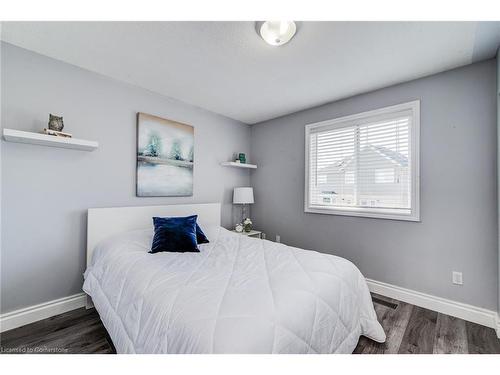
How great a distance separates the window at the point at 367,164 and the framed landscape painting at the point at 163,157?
1.70 meters

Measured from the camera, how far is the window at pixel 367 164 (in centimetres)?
240

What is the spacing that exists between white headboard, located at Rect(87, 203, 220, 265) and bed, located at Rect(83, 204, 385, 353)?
0.05ft

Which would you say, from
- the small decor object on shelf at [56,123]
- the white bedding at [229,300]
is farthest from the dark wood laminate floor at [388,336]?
the small decor object on shelf at [56,123]

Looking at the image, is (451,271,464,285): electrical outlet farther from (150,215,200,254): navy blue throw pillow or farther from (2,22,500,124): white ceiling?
(150,215,200,254): navy blue throw pillow

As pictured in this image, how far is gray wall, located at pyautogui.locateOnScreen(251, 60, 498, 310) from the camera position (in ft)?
6.49

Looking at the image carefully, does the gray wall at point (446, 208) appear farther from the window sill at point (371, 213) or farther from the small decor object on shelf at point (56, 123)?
the small decor object on shelf at point (56, 123)

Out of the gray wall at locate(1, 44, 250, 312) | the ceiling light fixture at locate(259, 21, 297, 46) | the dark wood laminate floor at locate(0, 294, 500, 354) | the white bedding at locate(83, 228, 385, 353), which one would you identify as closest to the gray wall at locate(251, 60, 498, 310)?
the dark wood laminate floor at locate(0, 294, 500, 354)

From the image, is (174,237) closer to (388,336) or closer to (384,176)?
(388,336)

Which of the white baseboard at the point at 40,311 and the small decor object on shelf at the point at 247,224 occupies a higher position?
the small decor object on shelf at the point at 247,224

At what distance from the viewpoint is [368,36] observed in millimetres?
1698

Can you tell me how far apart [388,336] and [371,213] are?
1.25 meters

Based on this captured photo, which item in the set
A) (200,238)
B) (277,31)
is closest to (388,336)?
(200,238)

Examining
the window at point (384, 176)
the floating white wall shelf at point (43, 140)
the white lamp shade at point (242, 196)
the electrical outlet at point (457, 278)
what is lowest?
the electrical outlet at point (457, 278)
